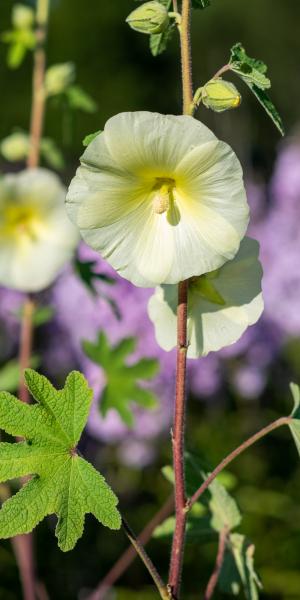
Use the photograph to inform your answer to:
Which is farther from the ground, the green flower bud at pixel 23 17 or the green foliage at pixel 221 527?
the green flower bud at pixel 23 17

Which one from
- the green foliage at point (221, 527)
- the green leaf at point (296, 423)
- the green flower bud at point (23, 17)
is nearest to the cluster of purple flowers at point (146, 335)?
the green flower bud at point (23, 17)

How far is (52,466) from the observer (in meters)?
0.70

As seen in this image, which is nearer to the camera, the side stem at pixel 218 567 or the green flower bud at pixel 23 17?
the side stem at pixel 218 567

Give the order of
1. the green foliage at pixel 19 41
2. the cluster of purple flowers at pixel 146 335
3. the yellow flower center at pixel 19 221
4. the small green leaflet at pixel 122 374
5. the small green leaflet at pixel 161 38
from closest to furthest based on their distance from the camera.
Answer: the small green leaflet at pixel 161 38, the small green leaflet at pixel 122 374, the yellow flower center at pixel 19 221, the green foliage at pixel 19 41, the cluster of purple flowers at pixel 146 335

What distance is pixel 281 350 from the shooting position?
2303 mm

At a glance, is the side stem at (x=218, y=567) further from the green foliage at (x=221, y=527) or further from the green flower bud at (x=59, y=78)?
the green flower bud at (x=59, y=78)

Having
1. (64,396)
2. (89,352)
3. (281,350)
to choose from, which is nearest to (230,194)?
(64,396)

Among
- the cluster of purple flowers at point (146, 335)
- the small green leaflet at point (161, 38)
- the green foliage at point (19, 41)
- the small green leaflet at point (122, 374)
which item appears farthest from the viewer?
the cluster of purple flowers at point (146, 335)

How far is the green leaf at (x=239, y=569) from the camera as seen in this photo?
0.88 m

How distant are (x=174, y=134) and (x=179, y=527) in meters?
0.34

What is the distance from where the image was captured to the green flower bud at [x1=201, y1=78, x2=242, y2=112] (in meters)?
0.67

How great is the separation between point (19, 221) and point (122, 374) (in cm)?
35

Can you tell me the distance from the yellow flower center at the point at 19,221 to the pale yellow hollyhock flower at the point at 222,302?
73cm

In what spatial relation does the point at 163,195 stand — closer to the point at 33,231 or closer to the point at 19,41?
the point at 33,231
